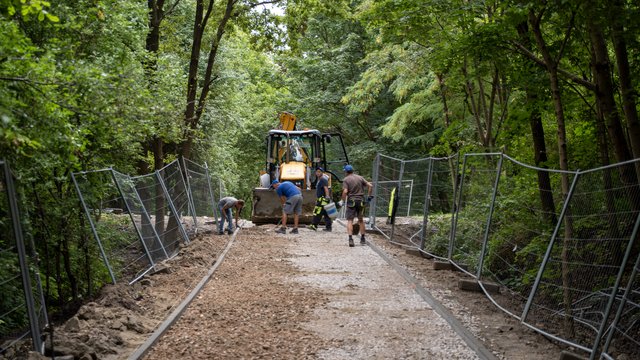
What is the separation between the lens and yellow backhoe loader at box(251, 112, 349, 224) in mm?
23125

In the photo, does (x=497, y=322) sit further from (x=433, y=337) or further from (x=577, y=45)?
(x=577, y=45)

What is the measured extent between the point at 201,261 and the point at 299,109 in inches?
1051

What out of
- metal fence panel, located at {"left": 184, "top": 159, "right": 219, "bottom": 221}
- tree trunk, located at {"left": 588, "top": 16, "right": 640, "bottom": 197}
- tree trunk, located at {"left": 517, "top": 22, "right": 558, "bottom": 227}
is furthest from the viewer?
metal fence panel, located at {"left": 184, "top": 159, "right": 219, "bottom": 221}

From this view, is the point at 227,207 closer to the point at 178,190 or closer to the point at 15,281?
the point at 178,190

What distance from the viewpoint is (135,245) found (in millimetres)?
12938

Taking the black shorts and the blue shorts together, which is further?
the blue shorts

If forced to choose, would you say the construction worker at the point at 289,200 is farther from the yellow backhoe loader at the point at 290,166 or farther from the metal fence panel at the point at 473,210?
the metal fence panel at the point at 473,210

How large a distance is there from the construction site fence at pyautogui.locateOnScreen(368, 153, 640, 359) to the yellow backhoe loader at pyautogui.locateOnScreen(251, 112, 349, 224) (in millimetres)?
6699

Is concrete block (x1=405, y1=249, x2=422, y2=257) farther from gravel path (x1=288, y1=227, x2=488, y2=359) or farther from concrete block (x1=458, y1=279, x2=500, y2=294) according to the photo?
concrete block (x1=458, y1=279, x2=500, y2=294)

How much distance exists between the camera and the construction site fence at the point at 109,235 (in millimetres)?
7181

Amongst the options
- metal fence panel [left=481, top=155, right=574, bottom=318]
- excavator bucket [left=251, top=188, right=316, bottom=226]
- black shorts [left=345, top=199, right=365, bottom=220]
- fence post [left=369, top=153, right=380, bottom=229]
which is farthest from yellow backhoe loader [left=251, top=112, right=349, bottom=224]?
metal fence panel [left=481, top=155, right=574, bottom=318]

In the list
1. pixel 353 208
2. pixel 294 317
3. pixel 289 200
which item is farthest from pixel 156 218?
pixel 294 317

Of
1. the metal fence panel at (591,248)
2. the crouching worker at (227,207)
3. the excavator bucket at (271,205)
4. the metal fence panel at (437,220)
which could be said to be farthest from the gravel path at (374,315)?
the excavator bucket at (271,205)

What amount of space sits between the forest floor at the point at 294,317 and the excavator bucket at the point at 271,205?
904cm
